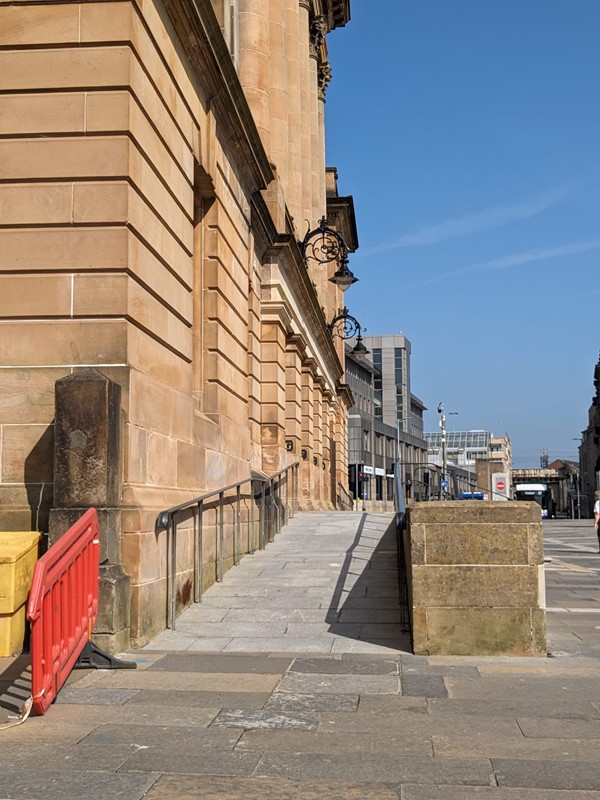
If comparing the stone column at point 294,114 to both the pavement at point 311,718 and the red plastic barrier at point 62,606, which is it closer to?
the pavement at point 311,718

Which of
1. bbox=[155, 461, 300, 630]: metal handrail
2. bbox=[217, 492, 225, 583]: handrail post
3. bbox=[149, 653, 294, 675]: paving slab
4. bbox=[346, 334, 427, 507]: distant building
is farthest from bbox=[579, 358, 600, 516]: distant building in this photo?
bbox=[149, 653, 294, 675]: paving slab

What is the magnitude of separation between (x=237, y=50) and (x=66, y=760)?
56.0 ft

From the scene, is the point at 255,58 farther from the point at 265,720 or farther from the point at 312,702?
the point at 265,720

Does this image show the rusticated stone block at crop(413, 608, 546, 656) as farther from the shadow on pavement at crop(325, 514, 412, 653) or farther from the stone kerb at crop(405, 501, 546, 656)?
the shadow on pavement at crop(325, 514, 412, 653)

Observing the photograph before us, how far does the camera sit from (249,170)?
17.1 meters

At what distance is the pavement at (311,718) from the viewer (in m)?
4.78

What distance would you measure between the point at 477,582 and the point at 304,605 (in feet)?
9.35

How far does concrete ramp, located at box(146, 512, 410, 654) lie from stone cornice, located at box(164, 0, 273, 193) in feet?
21.8

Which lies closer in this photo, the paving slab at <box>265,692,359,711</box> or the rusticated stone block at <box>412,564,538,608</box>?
the paving slab at <box>265,692,359,711</box>

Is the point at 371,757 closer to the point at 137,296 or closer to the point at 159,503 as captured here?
the point at 159,503

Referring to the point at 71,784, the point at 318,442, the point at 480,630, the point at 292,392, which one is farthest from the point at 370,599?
the point at 318,442

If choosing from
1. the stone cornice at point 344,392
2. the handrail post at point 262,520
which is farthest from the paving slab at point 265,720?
the stone cornice at point 344,392

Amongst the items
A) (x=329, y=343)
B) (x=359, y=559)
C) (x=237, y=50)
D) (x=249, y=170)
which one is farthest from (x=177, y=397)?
(x=329, y=343)

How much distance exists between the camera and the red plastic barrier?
600cm
